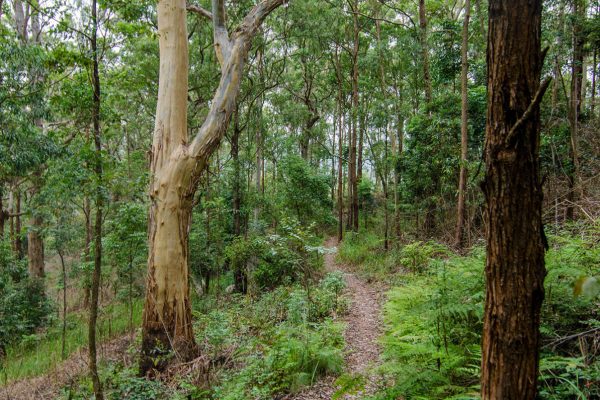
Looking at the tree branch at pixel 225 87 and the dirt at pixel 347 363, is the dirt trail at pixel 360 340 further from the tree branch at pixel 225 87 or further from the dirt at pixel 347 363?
the tree branch at pixel 225 87

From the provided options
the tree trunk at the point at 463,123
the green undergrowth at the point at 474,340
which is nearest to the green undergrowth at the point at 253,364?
the green undergrowth at the point at 474,340

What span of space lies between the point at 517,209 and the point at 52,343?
12228mm

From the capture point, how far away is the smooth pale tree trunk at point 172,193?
18.7 ft

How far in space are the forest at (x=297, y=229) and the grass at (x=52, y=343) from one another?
0.10 m

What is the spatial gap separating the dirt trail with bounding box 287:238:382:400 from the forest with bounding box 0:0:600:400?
0.04 metres

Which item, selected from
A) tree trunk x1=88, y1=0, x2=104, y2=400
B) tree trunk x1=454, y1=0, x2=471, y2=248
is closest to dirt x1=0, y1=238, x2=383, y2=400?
tree trunk x1=88, y1=0, x2=104, y2=400

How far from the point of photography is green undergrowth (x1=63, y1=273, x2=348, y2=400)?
14.0 feet

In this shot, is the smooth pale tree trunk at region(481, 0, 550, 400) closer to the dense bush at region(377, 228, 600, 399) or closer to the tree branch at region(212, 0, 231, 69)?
the dense bush at region(377, 228, 600, 399)

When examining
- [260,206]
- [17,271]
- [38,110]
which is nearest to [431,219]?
[260,206]

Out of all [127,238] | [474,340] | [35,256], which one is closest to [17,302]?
[35,256]

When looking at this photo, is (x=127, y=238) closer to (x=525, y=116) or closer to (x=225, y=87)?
(x=225, y=87)

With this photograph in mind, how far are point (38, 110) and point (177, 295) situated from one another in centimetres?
672

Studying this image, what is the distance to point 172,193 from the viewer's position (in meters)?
5.89

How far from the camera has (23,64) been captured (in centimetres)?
812
